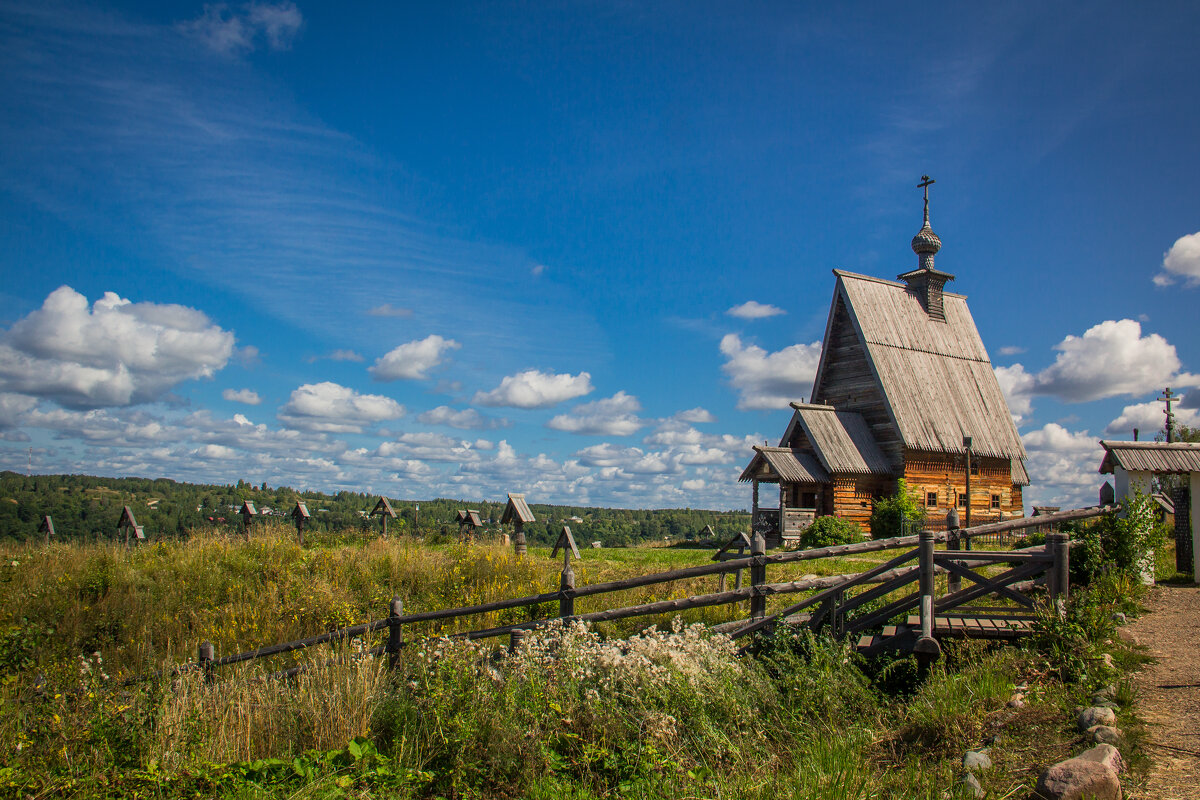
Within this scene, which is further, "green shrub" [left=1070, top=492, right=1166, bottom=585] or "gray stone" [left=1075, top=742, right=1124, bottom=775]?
"green shrub" [left=1070, top=492, right=1166, bottom=585]

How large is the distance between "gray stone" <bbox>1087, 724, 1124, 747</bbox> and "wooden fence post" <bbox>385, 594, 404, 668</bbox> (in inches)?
306

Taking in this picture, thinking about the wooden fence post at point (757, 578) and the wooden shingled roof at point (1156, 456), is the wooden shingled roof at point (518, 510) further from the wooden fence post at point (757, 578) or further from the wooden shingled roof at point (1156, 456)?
the wooden shingled roof at point (1156, 456)

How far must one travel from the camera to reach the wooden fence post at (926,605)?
7961mm

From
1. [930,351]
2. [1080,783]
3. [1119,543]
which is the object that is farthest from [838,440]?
[1080,783]

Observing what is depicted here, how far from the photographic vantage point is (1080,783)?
452 cm

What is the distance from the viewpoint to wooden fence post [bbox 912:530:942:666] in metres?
7.96

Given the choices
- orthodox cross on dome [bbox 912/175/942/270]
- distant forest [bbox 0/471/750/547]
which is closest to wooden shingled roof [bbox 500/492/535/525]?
distant forest [bbox 0/471/750/547]

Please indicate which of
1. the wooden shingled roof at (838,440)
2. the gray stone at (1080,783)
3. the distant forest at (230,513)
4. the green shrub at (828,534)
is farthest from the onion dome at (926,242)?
the gray stone at (1080,783)

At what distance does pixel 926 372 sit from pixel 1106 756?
28898 millimetres

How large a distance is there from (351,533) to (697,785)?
16338 mm

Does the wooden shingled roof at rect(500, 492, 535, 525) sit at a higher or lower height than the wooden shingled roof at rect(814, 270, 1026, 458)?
lower

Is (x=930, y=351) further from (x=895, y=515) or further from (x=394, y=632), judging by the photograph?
(x=394, y=632)

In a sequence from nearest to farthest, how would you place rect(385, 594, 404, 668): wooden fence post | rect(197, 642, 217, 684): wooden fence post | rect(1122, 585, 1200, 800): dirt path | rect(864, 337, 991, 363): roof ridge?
rect(1122, 585, 1200, 800): dirt path, rect(197, 642, 217, 684): wooden fence post, rect(385, 594, 404, 668): wooden fence post, rect(864, 337, 991, 363): roof ridge

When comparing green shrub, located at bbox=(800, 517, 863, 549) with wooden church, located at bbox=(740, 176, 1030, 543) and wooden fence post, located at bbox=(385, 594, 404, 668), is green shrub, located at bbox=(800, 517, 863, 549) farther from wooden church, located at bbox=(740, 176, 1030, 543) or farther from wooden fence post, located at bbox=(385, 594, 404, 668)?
wooden fence post, located at bbox=(385, 594, 404, 668)
